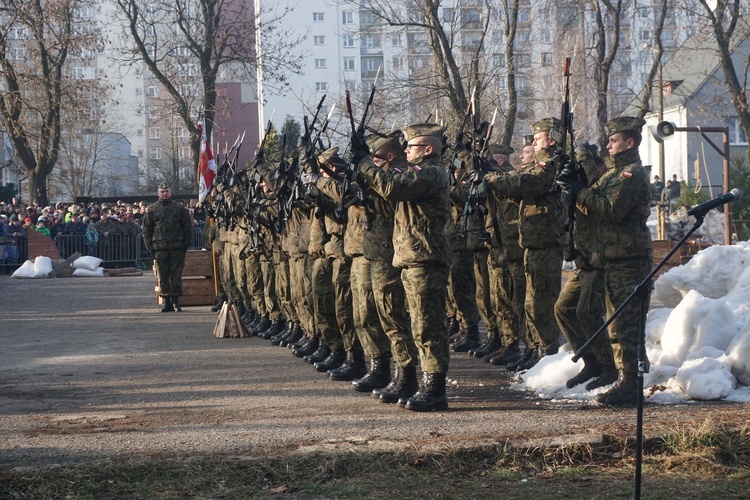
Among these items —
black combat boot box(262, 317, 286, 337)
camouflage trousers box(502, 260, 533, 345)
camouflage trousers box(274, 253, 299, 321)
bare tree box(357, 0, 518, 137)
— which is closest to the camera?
camouflage trousers box(502, 260, 533, 345)

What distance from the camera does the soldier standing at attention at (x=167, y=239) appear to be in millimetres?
17766

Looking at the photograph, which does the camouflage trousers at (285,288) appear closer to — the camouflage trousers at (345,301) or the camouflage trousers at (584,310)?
the camouflage trousers at (345,301)

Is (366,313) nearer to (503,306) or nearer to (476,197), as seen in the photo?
(476,197)

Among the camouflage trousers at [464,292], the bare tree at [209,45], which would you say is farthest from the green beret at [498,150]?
the bare tree at [209,45]

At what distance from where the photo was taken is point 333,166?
10039mm

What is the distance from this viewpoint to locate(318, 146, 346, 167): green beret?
1002 centimetres

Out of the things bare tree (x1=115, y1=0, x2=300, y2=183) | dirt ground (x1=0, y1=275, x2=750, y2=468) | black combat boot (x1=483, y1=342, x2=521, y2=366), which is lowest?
dirt ground (x1=0, y1=275, x2=750, y2=468)

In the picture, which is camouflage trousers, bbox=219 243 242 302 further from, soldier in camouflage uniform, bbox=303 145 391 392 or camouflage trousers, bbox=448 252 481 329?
soldier in camouflage uniform, bbox=303 145 391 392

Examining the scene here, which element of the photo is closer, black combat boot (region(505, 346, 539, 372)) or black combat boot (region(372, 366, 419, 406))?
black combat boot (region(372, 366, 419, 406))

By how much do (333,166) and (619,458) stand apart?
4485 mm

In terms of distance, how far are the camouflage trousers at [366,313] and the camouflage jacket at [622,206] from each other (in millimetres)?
1875

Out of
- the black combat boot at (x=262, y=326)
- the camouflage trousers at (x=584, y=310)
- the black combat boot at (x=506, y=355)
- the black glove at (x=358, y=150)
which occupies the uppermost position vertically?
the black glove at (x=358, y=150)

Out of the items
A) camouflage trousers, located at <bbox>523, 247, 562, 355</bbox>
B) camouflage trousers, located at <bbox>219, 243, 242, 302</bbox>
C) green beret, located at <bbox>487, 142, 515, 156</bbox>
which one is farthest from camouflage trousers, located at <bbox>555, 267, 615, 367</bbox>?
camouflage trousers, located at <bbox>219, 243, 242, 302</bbox>

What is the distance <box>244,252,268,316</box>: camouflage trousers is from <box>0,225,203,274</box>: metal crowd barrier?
15.1 meters
